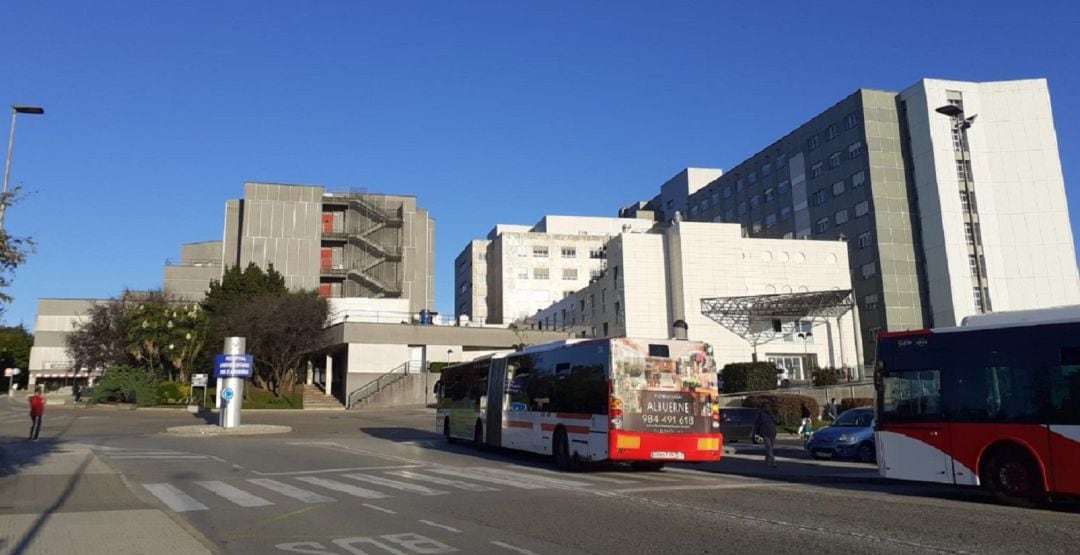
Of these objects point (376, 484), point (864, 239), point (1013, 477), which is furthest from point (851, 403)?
point (864, 239)

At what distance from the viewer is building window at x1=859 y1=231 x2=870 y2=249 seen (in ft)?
231

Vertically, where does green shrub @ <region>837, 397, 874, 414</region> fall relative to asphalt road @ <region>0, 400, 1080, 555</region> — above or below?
above

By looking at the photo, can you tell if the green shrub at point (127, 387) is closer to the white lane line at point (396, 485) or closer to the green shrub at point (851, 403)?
the white lane line at point (396, 485)

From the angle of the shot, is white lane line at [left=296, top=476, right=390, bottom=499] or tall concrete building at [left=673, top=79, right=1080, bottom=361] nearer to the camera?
white lane line at [left=296, top=476, right=390, bottom=499]

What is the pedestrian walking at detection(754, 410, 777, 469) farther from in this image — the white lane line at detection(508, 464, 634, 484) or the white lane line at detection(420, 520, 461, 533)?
the white lane line at detection(420, 520, 461, 533)

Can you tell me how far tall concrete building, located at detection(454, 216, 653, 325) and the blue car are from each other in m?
75.6

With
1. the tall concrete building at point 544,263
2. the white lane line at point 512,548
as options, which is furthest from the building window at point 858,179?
the white lane line at point 512,548

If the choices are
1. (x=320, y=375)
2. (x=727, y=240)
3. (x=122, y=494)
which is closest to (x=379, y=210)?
(x=320, y=375)

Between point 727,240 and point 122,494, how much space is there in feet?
189

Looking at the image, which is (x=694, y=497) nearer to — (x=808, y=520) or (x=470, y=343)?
(x=808, y=520)

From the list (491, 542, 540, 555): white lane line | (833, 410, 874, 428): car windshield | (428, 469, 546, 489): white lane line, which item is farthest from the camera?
(833, 410, 874, 428): car windshield

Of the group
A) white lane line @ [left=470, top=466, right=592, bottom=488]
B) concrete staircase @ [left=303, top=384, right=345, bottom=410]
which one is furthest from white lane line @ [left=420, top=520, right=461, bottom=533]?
concrete staircase @ [left=303, top=384, right=345, bottom=410]

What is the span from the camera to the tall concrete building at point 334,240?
79438mm

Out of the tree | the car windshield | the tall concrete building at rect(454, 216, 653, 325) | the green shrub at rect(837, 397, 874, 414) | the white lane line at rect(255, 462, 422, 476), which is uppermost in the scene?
the tall concrete building at rect(454, 216, 653, 325)
